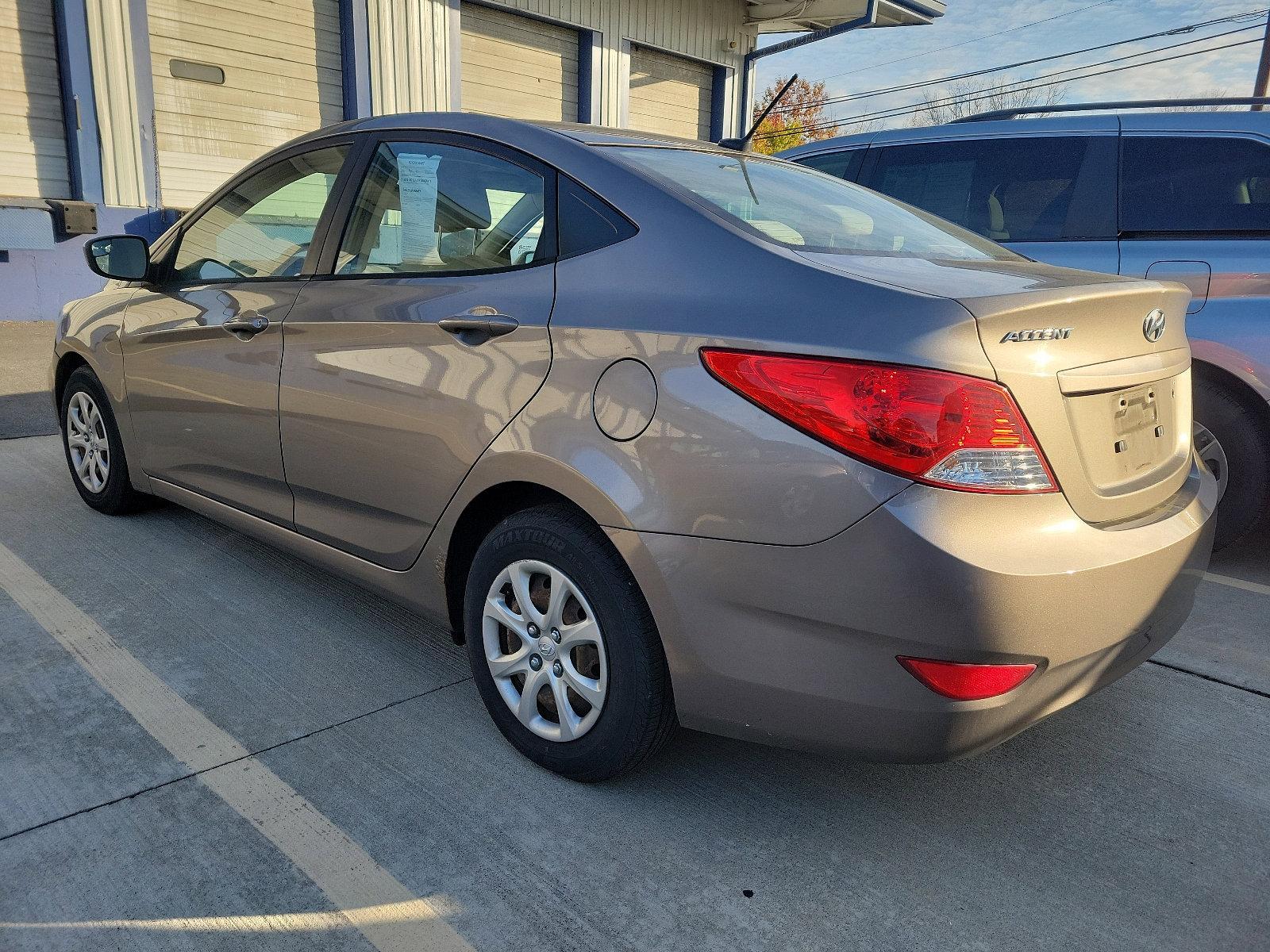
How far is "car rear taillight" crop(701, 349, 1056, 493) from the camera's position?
1.76 m

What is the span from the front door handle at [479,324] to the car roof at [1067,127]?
10.2 ft

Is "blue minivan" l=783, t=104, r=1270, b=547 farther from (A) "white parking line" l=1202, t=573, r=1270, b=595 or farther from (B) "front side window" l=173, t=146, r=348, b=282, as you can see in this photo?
(B) "front side window" l=173, t=146, r=348, b=282

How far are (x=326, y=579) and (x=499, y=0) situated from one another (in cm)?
1014

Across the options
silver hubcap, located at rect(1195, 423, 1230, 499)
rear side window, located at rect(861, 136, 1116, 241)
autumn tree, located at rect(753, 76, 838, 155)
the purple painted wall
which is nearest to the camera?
silver hubcap, located at rect(1195, 423, 1230, 499)

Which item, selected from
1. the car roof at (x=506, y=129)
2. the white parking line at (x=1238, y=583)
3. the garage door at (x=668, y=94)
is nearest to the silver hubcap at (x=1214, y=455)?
the white parking line at (x=1238, y=583)

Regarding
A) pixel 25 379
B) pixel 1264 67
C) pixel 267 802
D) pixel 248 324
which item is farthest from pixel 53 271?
pixel 1264 67

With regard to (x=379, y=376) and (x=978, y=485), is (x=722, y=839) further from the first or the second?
(x=379, y=376)

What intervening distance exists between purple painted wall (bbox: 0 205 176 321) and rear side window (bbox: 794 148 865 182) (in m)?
7.02

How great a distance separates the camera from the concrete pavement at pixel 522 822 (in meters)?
1.92

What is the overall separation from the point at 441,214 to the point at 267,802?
1.55 m

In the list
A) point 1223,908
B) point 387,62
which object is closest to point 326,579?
point 1223,908

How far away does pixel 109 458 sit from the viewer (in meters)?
4.03

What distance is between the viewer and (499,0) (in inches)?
462

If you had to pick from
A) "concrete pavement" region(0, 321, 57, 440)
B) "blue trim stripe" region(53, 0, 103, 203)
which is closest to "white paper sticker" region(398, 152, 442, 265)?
"concrete pavement" region(0, 321, 57, 440)
